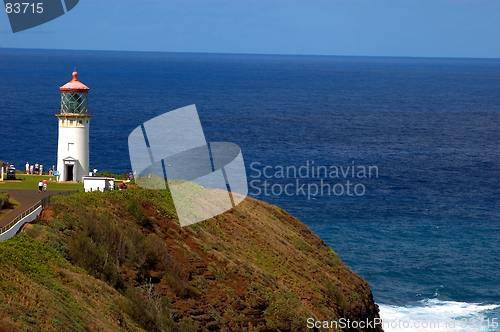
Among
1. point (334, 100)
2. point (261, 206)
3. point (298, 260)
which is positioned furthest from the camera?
point (334, 100)

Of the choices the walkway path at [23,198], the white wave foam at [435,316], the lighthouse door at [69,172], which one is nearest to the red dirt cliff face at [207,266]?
the walkway path at [23,198]

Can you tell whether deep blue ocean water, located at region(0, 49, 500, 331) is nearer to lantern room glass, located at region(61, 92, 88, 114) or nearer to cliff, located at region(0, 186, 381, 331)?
cliff, located at region(0, 186, 381, 331)

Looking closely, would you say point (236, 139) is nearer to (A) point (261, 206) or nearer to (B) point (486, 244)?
(B) point (486, 244)

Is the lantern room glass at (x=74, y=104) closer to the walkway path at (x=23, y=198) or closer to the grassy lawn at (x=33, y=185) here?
the grassy lawn at (x=33, y=185)

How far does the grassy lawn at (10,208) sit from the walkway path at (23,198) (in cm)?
16

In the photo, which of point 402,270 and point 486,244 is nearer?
point 402,270

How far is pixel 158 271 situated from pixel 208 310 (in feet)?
7.79

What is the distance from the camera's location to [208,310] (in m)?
22.5

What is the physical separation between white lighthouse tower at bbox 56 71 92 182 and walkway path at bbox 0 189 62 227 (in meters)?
4.57

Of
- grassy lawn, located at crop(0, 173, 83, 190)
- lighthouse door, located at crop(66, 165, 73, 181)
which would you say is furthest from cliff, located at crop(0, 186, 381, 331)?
lighthouse door, located at crop(66, 165, 73, 181)

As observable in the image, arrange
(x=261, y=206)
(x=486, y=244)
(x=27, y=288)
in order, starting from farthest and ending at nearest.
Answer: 1. (x=486, y=244)
2. (x=261, y=206)
3. (x=27, y=288)

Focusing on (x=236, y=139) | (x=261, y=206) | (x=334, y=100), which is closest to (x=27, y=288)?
(x=261, y=206)

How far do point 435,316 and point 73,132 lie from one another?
82.6 feet

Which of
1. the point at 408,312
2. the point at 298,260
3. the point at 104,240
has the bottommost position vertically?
the point at 408,312
